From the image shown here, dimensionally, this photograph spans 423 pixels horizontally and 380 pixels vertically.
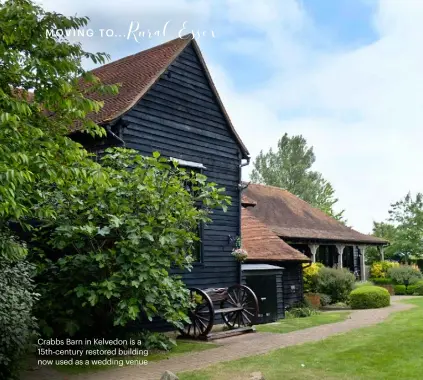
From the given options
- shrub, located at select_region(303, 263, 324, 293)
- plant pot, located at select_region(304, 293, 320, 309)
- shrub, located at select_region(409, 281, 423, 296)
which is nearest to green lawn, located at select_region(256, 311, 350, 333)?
plant pot, located at select_region(304, 293, 320, 309)

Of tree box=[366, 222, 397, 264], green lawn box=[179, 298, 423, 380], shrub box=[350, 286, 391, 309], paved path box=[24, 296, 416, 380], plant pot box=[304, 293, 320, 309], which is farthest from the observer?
tree box=[366, 222, 397, 264]

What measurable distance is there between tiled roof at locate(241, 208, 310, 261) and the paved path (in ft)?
12.5

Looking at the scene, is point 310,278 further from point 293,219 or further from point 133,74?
point 133,74

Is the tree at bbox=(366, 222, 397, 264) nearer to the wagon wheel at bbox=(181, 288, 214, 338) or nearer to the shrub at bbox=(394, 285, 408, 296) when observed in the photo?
the shrub at bbox=(394, 285, 408, 296)

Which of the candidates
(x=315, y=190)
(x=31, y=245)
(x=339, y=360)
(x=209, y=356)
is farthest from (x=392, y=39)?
(x=315, y=190)

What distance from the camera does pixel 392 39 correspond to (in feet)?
44.7

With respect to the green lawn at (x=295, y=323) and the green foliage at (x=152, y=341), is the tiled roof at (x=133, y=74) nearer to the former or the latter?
the green foliage at (x=152, y=341)

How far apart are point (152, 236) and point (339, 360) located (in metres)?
4.36

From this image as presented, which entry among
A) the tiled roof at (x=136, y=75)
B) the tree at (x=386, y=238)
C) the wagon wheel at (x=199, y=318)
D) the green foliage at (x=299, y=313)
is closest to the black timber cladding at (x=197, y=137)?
the tiled roof at (x=136, y=75)

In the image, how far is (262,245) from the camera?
2017 centimetres

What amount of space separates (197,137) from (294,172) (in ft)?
118

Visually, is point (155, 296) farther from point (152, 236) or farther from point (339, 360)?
point (339, 360)

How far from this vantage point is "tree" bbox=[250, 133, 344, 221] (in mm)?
50125

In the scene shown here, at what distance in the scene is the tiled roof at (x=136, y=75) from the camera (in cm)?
1345
